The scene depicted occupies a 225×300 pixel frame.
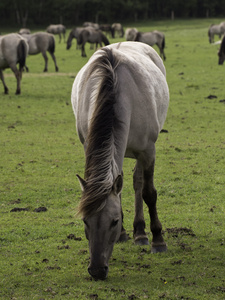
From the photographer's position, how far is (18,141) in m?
10.8

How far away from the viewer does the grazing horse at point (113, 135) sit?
399 cm

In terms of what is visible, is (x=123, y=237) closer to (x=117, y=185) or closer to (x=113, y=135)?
(x=117, y=185)

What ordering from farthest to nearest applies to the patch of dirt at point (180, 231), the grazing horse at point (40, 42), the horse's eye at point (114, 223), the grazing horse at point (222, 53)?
1. the grazing horse at point (40, 42)
2. the grazing horse at point (222, 53)
3. the patch of dirt at point (180, 231)
4. the horse's eye at point (114, 223)

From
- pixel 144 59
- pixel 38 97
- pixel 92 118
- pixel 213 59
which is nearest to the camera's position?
→ pixel 92 118

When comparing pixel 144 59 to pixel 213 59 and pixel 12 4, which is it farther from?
pixel 12 4

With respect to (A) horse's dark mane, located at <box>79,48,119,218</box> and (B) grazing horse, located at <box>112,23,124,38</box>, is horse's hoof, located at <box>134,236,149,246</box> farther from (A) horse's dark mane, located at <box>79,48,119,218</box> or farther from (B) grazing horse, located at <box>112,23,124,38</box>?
(B) grazing horse, located at <box>112,23,124,38</box>

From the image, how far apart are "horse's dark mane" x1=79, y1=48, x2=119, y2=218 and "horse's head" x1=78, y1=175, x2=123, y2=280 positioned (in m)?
0.06

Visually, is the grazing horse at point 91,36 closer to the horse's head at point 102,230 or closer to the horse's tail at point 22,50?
the horse's tail at point 22,50

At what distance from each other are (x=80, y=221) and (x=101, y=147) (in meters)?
2.37

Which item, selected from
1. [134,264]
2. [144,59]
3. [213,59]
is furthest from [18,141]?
[213,59]

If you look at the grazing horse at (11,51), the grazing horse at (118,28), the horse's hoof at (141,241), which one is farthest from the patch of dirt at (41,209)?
the grazing horse at (118,28)

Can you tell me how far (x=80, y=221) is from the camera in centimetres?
Result: 631

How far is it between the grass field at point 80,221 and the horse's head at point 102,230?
0.39 meters

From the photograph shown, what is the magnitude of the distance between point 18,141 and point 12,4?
2304 inches
